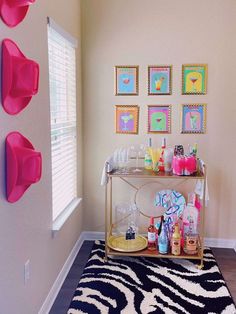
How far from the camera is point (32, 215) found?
185cm

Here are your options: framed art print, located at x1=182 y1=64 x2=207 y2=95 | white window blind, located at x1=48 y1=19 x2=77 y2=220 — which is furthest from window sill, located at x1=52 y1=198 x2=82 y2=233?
framed art print, located at x1=182 y1=64 x2=207 y2=95

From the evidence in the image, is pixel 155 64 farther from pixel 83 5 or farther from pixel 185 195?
pixel 185 195

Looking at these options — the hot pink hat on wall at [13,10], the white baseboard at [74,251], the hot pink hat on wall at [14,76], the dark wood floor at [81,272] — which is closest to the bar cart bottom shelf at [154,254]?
the dark wood floor at [81,272]

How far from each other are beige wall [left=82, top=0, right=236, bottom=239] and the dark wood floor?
256mm

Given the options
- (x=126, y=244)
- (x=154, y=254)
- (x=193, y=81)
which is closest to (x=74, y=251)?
(x=126, y=244)

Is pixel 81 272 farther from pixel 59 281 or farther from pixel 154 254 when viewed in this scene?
pixel 154 254

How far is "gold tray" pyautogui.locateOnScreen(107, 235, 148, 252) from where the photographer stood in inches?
110

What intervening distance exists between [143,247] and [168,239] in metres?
0.23

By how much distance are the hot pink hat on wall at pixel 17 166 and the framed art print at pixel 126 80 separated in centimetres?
167

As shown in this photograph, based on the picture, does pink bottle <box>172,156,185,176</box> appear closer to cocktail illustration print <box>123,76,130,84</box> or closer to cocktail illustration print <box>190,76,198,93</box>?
cocktail illustration print <box>190,76,198,93</box>

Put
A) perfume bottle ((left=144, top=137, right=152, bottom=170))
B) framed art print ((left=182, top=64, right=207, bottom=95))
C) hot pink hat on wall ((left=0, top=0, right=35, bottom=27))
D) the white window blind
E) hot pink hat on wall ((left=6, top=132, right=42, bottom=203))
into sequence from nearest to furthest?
hot pink hat on wall ((left=0, top=0, right=35, bottom=27)), hot pink hat on wall ((left=6, top=132, right=42, bottom=203)), the white window blind, perfume bottle ((left=144, top=137, right=152, bottom=170)), framed art print ((left=182, top=64, right=207, bottom=95))

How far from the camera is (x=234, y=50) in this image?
9.61 feet

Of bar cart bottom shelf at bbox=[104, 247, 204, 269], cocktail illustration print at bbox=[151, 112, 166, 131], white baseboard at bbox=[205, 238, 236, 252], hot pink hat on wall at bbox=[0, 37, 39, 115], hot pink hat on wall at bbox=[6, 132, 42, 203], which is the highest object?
hot pink hat on wall at bbox=[0, 37, 39, 115]

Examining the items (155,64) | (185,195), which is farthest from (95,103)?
(185,195)
